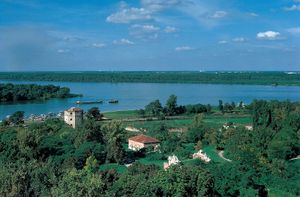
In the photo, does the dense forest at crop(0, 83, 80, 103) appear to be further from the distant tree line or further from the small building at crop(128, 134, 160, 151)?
the small building at crop(128, 134, 160, 151)

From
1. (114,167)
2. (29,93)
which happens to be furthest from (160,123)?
(29,93)

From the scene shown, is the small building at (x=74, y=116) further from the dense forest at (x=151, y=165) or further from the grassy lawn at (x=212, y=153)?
the grassy lawn at (x=212, y=153)

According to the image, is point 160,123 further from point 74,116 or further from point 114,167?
point 114,167

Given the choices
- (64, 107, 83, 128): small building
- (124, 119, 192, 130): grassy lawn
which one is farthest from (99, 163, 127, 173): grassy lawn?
(124, 119, 192, 130): grassy lawn

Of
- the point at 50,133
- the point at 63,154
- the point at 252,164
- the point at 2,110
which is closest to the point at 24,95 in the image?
the point at 2,110

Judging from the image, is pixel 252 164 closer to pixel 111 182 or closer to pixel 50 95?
pixel 111 182

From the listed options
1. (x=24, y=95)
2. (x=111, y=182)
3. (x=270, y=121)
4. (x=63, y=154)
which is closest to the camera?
(x=111, y=182)
